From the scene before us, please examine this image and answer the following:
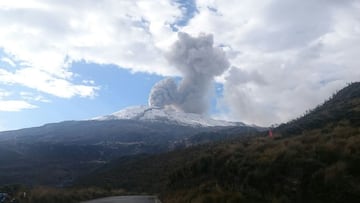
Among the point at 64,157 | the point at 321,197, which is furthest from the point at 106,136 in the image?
the point at 321,197

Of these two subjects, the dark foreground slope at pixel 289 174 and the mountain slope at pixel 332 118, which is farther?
the mountain slope at pixel 332 118

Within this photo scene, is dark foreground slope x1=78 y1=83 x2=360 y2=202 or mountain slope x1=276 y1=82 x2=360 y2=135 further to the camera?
mountain slope x1=276 y1=82 x2=360 y2=135

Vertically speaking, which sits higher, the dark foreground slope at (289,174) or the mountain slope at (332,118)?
the mountain slope at (332,118)

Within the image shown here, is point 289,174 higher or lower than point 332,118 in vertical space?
lower

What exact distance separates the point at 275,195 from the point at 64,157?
119 meters

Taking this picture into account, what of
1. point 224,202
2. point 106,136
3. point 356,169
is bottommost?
point 224,202

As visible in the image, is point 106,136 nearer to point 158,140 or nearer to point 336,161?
point 158,140

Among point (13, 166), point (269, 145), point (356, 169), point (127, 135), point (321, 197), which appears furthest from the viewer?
point (127, 135)

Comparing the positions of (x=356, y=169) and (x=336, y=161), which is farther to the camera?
(x=336, y=161)

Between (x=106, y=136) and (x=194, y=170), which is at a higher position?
(x=106, y=136)

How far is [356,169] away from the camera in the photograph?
13164mm

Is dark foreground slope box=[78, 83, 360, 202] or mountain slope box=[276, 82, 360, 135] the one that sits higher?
mountain slope box=[276, 82, 360, 135]

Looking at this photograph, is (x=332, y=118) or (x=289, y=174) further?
(x=332, y=118)

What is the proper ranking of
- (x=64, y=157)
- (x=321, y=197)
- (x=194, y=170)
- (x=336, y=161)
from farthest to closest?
(x=64, y=157) → (x=194, y=170) → (x=336, y=161) → (x=321, y=197)
